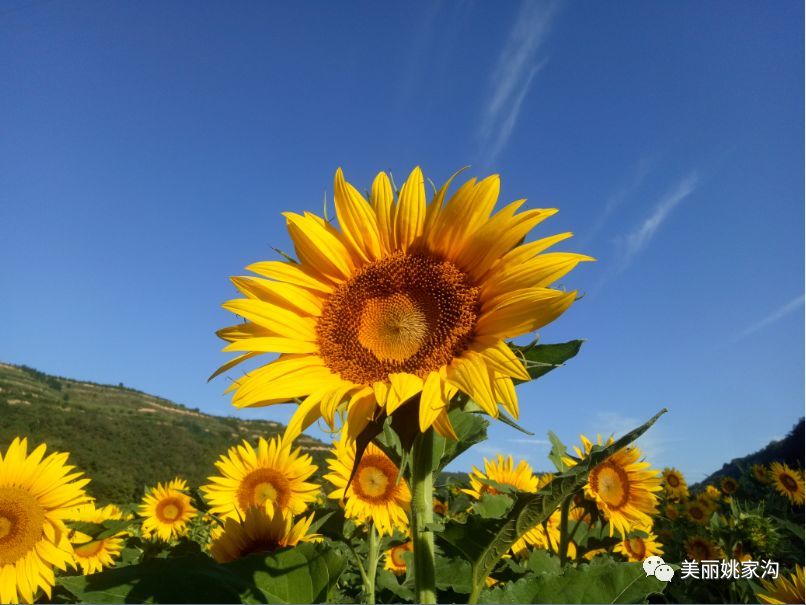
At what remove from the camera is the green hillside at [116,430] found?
2914 cm

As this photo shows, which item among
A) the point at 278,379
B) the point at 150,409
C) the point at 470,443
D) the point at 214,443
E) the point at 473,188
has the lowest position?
the point at 470,443

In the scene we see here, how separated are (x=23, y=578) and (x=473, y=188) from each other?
13.0ft

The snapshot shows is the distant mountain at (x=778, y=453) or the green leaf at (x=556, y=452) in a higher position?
the distant mountain at (x=778, y=453)

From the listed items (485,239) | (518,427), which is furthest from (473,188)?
(518,427)

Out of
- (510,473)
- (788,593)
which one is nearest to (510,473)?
(510,473)

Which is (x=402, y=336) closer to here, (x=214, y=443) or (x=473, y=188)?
(x=473, y=188)

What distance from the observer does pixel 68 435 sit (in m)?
34.3

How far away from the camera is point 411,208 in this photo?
210cm

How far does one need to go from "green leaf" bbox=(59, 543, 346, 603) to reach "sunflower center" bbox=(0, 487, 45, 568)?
109 inches

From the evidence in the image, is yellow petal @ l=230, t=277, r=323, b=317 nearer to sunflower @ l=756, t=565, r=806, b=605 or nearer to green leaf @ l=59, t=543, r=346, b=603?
green leaf @ l=59, t=543, r=346, b=603

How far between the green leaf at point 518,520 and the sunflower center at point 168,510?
20.9ft

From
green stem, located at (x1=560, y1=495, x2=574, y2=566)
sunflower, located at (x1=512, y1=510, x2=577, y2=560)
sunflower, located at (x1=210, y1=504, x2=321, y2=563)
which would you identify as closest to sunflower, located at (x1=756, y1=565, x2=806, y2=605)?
green stem, located at (x1=560, y1=495, x2=574, y2=566)

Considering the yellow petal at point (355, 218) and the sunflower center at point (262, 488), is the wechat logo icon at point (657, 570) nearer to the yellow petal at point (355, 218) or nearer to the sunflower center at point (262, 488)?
the yellow petal at point (355, 218)

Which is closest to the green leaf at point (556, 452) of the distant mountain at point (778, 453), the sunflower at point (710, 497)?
the sunflower at point (710, 497)
